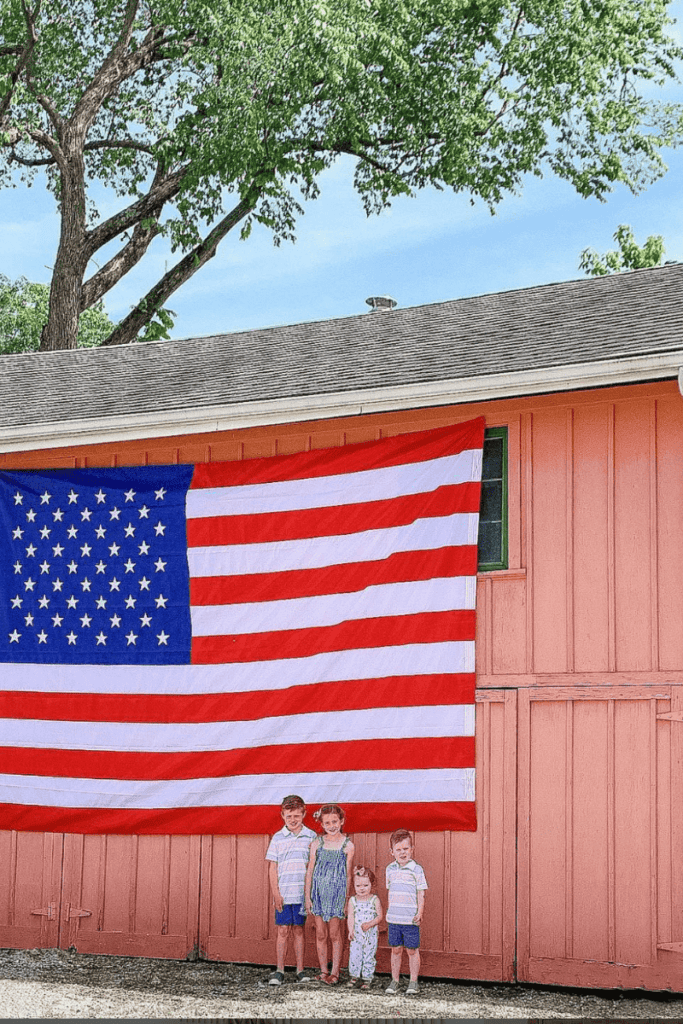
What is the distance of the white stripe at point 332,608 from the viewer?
9.82 metres

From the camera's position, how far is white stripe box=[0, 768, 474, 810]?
31.5 ft

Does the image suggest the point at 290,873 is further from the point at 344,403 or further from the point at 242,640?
the point at 344,403

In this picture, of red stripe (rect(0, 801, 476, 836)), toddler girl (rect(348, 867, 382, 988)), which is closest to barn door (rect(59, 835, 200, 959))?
red stripe (rect(0, 801, 476, 836))

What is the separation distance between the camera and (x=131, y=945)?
10539 mm

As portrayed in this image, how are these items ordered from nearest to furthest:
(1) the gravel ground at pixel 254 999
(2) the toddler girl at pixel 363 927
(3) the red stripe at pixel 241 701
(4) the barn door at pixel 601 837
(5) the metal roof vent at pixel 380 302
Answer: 1. (1) the gravel ground at pixel 254 999
2. (4) the barn door at pixel 601 837
3. (2) the toddler girl at pixel 363 927
4. (3) the red stripe at pixel 241 701
5. (5) the metal roof vent at pixel 380 302

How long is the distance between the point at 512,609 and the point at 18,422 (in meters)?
4.93

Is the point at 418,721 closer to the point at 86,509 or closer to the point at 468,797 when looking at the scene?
the point at 468,797

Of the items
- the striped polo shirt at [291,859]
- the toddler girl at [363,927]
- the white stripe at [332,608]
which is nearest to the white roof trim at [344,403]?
the white stripe at [332,608]

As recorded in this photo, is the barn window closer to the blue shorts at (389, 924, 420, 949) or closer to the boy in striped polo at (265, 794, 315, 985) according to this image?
the boy in striped polo at (265, 794, 315, 985)

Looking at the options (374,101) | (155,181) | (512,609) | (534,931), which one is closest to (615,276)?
(512,609)

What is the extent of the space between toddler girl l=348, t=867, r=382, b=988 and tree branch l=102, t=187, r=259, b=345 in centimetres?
2059

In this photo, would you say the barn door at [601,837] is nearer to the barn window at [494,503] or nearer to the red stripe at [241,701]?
the red stripe at [241,701]

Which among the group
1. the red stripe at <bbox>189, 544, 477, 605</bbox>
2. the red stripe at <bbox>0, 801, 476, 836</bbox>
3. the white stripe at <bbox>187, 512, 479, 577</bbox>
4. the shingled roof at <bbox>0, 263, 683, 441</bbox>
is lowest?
the red stripe at <bbox>0, 801, 476, 836</bbox>

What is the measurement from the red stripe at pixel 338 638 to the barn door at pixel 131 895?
5.09 feet
